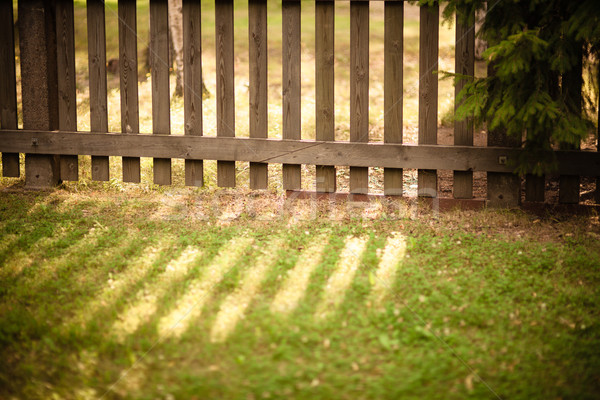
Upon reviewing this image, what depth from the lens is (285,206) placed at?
5.50 m

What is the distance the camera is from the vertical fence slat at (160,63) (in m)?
5.58

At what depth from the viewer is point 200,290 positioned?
368 cm

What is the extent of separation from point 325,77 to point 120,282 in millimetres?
2753

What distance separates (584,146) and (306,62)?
24.8 ft

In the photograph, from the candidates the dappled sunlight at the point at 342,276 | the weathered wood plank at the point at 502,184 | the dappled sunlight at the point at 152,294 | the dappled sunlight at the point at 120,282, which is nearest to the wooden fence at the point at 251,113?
the weathered wood plank at the point at 502,184

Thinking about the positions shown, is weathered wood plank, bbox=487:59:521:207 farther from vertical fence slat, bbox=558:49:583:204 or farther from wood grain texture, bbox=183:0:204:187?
wood grain texture, bbox=183:0:204:187

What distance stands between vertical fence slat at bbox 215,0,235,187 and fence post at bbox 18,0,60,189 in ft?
5.88

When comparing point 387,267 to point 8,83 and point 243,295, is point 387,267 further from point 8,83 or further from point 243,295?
point 8,83

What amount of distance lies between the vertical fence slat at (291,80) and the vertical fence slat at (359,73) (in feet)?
1.73

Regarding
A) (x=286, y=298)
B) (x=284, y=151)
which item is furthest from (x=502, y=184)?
(x=286, y=298)

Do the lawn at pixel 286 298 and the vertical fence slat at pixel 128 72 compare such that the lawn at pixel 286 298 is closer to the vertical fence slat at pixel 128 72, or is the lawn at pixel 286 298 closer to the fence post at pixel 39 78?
the fence post at pixel 39 78

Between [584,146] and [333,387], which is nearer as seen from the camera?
[333,387]

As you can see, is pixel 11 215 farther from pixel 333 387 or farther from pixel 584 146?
pixel 584 146

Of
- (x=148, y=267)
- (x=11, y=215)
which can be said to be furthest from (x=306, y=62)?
(x=148, y=267)
